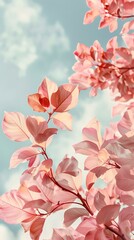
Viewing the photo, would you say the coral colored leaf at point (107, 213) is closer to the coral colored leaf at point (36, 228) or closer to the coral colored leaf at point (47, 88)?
the coral colored leaf at point (36, 228)

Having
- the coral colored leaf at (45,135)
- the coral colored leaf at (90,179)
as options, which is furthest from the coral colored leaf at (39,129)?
the coral colored leaf at (90,179)

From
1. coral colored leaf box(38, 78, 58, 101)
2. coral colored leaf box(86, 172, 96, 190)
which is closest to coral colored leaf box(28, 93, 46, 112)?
coral colored leaf box(38, 78, 58, 101)

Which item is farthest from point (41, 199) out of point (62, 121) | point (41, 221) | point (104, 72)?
point (104, 72)

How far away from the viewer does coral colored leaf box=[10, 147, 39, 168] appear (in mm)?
695

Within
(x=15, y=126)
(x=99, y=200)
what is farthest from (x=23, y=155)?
(x=99, y=200)

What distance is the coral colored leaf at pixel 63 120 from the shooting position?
0.71m

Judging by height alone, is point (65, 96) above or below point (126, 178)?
above

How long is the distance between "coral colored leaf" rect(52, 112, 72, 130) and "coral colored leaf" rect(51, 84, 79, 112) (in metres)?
0.02

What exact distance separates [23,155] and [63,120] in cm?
10

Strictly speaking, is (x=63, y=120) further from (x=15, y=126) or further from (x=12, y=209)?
(x=12, y=209)

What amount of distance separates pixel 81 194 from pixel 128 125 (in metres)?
0.17

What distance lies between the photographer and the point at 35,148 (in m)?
0.69

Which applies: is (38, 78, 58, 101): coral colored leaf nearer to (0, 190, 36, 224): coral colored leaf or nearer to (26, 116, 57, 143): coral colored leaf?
(26, 116, 57, 143): coral colored leaf

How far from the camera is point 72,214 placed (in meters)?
0.66
